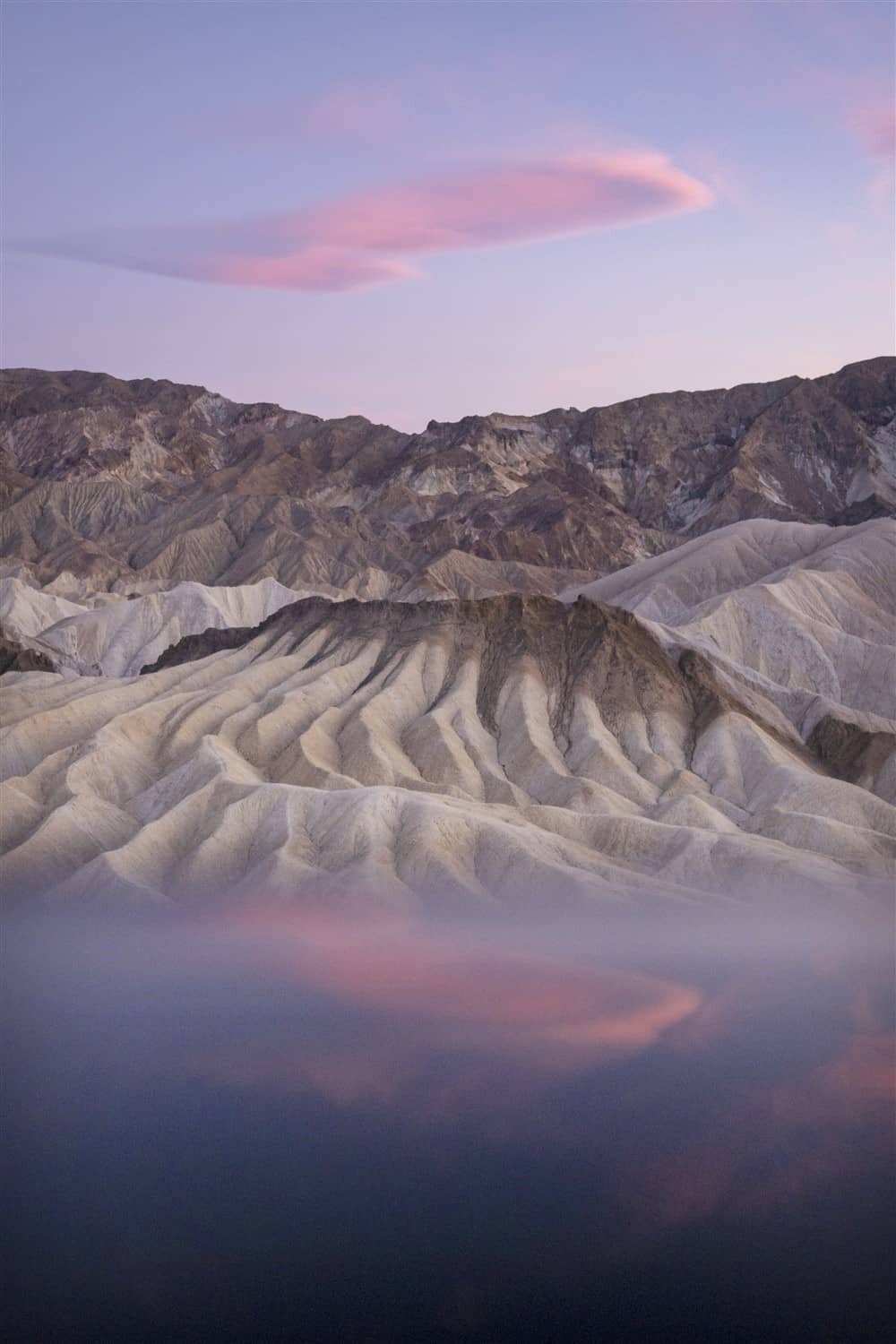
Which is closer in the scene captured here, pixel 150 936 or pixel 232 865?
pixel 150 936

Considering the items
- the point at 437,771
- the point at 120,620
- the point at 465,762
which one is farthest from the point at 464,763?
the point at 120,620

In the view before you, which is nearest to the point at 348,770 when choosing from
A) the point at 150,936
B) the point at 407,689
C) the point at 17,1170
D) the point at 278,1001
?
the point at 407,689

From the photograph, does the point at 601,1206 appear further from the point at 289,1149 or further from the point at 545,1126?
the point at 289,1149

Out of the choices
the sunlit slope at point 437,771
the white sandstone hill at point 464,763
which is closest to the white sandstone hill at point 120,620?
the sunlit slope at point 437,771

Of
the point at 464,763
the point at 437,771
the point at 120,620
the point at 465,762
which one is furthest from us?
the point at 120,620

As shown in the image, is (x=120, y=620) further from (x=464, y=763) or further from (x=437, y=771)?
(x=437, y=771)

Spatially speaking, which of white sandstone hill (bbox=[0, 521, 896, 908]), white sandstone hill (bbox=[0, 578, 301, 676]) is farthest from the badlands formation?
white sandstone hill (bbox=[0, 578, 301, 676])

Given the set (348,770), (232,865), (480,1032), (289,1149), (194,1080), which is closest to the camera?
(289,1149)

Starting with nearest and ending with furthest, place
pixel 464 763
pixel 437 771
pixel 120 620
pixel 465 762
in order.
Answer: pixel 437 771, pixel 464 763, pixel 465 762, pixel 120 620
